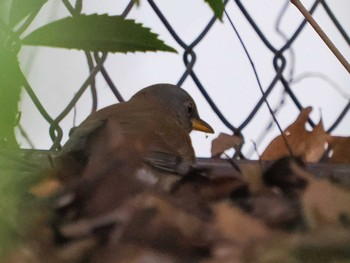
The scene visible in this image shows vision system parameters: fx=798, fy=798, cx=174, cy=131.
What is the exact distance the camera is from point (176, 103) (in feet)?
5.85

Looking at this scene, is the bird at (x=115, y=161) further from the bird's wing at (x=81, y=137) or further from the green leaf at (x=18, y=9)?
the green leaf at (x=18, y=9)

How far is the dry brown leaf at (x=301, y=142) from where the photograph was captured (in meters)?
1.27

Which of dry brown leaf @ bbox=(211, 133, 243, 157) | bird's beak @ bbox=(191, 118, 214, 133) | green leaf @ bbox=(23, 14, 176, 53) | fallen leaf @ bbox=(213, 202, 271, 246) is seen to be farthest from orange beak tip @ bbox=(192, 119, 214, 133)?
fallen leaf @ bbox=(213, 202, 271, 246)

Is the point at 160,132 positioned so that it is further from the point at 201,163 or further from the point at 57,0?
the point at 57,0

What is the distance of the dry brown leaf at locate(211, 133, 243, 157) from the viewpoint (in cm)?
129

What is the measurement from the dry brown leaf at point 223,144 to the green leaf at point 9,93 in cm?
66

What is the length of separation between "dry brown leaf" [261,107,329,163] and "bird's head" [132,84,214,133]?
37cm

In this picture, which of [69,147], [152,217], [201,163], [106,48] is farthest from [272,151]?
[152,217]

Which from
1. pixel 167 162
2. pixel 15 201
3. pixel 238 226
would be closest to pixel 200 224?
pixel 238 226

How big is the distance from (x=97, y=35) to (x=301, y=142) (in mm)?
581

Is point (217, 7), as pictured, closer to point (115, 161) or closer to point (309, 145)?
point (115, 161)

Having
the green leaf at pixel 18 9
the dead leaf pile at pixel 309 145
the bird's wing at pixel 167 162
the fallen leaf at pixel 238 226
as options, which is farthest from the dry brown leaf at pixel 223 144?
the green leaf at pixel 18 9

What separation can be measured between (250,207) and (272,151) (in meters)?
0.53

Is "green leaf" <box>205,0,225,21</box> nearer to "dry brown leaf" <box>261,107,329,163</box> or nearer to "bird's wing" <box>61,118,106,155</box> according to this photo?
"bird's wing" <box>61,118,106,155</box>
